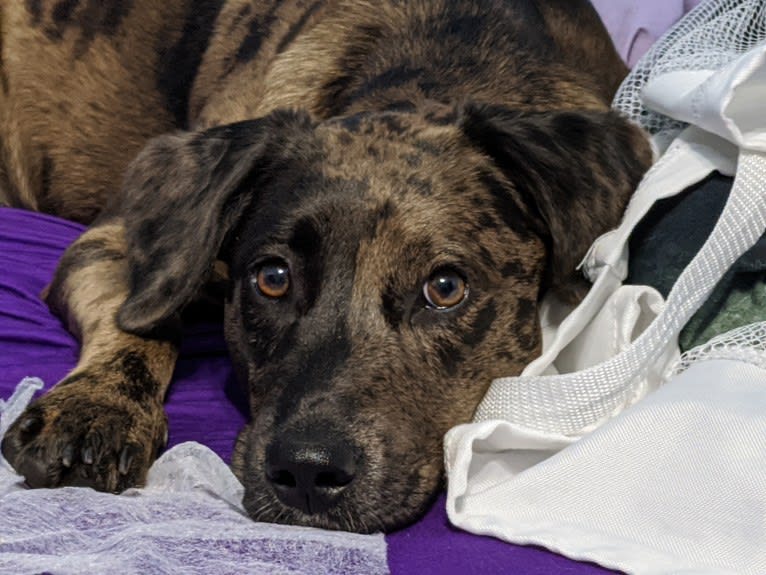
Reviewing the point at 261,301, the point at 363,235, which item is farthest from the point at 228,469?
the point at 363,235

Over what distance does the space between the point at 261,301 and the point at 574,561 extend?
975 mm

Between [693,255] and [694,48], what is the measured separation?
2.50ft

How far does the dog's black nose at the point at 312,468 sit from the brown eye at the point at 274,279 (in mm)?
503

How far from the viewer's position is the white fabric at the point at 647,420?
195 cm

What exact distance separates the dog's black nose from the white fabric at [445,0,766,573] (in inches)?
8.6

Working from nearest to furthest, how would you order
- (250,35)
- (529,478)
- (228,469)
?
(529,478), (228,469), (250,35)

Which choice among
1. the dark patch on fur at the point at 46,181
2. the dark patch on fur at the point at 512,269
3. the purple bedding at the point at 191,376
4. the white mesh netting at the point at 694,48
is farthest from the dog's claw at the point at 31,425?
the dark patch on fur at the point at 46,181

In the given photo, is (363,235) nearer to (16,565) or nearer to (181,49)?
(16,565)

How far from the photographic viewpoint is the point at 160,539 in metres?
1.94

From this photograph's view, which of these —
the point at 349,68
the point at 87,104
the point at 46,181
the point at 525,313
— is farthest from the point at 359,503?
the point at 46,181

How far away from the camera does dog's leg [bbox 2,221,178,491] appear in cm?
239

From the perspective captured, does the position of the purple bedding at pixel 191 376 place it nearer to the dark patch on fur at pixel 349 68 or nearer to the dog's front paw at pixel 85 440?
the dog's front paw at pixel 85 440

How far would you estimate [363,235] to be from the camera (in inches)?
96.3

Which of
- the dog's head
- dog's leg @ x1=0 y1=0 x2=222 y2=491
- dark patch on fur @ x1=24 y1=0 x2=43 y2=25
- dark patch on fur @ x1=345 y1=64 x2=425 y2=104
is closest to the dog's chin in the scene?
the dog's head
